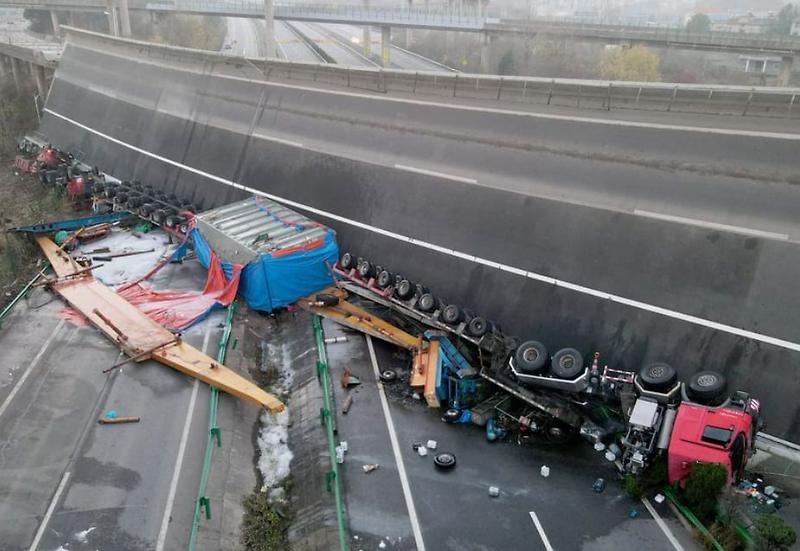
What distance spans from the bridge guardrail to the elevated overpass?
1842 cm

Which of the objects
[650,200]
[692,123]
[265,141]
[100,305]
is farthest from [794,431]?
[265,141]

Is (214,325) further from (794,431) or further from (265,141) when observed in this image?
(794,431)

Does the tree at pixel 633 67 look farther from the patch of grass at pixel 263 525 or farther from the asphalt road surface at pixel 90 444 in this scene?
the patch of grass at pixel 263 525

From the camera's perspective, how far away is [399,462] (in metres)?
13.6

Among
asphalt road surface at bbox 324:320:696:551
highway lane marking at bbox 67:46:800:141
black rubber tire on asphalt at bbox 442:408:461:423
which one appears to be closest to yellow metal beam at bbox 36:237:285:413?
asphalt road surface at bbox 324:320:696:551

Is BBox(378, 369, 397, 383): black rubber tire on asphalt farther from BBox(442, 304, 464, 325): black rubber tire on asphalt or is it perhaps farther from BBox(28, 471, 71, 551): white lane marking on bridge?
BBox(28, 471, 71, 551): white lane marking on bridge

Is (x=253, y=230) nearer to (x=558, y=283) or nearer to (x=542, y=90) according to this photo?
(x=558, y=283)

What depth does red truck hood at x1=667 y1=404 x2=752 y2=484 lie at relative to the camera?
37.7 feet

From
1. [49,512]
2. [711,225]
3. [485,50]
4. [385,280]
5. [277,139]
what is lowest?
[49,512]

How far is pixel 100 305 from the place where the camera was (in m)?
19.2

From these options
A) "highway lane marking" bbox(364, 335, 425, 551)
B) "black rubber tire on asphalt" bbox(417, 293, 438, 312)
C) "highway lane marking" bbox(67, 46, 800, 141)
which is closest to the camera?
"highway lane marking" bbox(364, 335, 425, 551)

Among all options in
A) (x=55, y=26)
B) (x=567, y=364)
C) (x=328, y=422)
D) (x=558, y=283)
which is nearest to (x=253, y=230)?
(x=328, y=422)

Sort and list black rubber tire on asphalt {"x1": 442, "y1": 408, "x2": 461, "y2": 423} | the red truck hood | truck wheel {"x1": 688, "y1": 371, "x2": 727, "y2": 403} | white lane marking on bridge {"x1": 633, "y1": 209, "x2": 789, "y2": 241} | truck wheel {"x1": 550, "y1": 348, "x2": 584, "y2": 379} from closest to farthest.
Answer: the red truck hood → truck wheel {"x1": 688, "y1": 371, "x2": 727, "y2": 403} → truck wheel {"x1": 550, "y1": 348, "x2": 584, "y2": 379} → white lane marking on bridge {"x1": 633, "y1": 209, "x2": 789, "y2": 241} → black rubber tire on asphalt {"x1": 442, "y1": 408, "x2": 461, "y2": 423}

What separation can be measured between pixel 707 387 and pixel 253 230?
45.3ft
